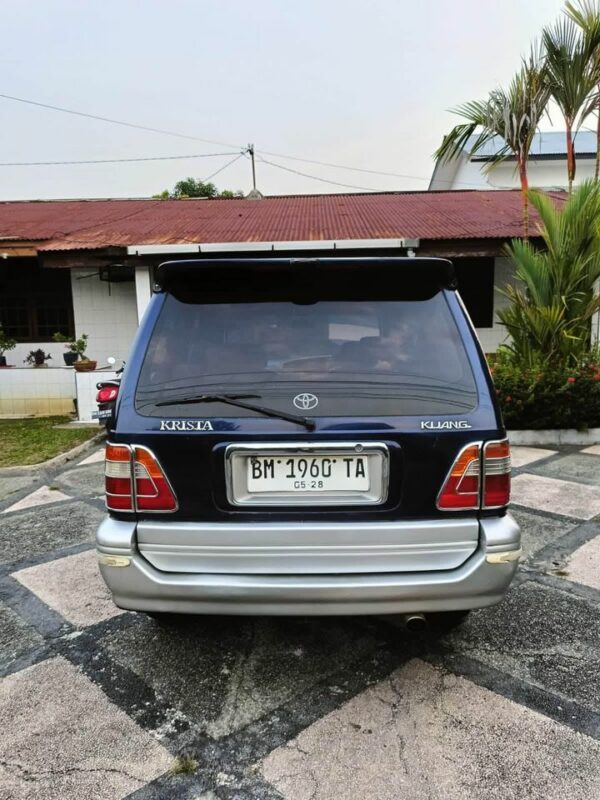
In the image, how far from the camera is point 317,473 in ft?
6.38

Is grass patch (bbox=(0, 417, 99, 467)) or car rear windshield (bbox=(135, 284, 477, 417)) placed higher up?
car rear windshield (bbox=(135, 284, 477, 417))

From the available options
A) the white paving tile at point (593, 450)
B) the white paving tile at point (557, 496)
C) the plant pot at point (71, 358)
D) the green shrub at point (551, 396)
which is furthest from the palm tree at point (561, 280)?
the plant pot at point (71, 358)

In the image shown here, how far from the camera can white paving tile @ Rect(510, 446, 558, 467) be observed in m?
5.80

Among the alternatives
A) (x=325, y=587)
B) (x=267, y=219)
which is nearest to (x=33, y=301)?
(x=267, y=219)

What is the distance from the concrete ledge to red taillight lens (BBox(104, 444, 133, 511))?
5661mm

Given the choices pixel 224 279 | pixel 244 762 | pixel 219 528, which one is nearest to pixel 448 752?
pixel 244 762

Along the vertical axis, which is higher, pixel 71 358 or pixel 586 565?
pixel 71 358

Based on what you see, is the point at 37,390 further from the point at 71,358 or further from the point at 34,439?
the point at 34,439

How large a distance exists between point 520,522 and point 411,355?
2.59 metres

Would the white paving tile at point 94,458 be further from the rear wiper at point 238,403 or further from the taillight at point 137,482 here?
the rear wiper at point 238,403

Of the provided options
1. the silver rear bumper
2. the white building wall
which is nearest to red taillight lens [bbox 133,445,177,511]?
the silver rear bumper

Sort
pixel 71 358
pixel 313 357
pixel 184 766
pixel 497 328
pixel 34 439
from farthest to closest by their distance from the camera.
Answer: pixel 497 328 → pixel 71 358 → pixel 34 439 → pixel 313 357 → pixel 184 766

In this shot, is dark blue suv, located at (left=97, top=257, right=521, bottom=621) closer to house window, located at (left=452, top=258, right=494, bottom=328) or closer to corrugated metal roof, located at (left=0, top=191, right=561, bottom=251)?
corrugated metal roof, located at (left=0, top=191, right=561, bottom=251)

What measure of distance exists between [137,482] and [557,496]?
3.91 metres
